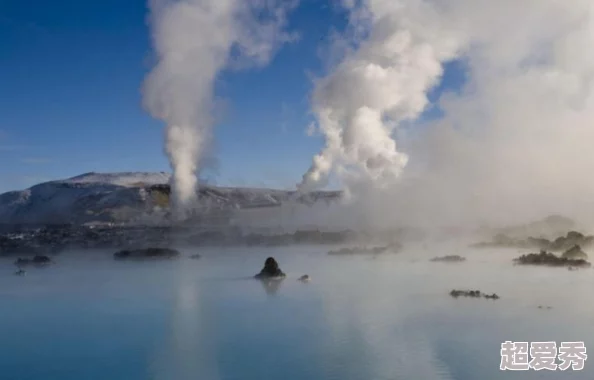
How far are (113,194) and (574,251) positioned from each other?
62.7 meters

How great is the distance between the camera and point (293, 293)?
28.6 meters

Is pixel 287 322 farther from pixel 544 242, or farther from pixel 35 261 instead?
pixel 544 242

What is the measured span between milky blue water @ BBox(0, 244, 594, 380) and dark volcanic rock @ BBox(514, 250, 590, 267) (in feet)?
4.65

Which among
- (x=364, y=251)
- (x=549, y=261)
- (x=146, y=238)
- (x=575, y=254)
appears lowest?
(x=549, y=261)

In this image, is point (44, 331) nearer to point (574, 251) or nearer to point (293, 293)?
point (293, 293)

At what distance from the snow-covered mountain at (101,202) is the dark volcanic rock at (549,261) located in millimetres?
42678

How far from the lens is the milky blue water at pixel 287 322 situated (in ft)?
51.5

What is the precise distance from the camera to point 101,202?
80250 millimetres

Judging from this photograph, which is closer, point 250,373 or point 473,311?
point 250,373

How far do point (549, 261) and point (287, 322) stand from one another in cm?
2154

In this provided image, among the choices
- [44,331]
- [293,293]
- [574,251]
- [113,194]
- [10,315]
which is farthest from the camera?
[113,194]

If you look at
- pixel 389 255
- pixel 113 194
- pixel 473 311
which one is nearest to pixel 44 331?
pixel 473 311

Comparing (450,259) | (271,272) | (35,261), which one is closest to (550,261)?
(450,259)

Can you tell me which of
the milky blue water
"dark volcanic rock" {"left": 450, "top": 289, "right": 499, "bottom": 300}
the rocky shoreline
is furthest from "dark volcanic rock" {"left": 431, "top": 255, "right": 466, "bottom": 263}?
"dark volcanic rock" {"left": 450, "top": 289, "right": 499, "bottom": 300}
